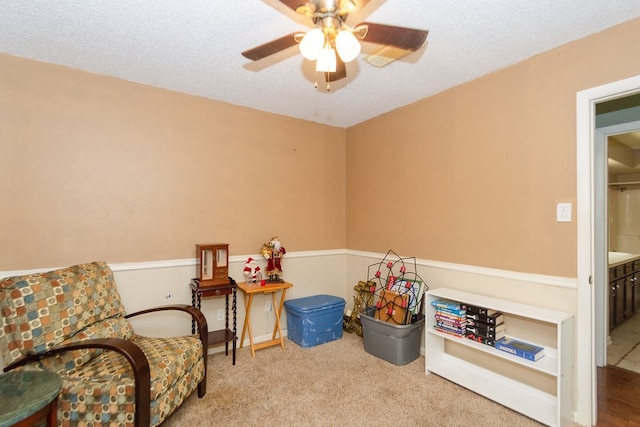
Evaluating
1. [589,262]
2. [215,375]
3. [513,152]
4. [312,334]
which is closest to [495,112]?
[513,152]

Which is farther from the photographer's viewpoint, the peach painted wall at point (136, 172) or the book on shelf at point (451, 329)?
the book on shelf at point (451, 329)

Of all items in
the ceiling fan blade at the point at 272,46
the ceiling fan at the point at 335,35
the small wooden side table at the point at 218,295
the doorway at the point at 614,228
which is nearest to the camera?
the ceiling fan at the point at 335,35

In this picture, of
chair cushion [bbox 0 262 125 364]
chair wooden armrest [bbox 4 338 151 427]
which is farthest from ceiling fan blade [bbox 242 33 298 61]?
chair cushion [bbox 0 262 125 364]

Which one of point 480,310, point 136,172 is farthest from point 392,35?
point 136,172

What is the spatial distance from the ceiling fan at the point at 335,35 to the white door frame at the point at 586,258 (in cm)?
130

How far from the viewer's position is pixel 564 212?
215cm

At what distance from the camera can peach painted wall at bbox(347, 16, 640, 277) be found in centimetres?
212

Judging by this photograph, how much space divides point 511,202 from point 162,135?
2.98 meters

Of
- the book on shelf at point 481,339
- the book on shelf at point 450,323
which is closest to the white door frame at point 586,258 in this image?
the book on shelf at point 481,339

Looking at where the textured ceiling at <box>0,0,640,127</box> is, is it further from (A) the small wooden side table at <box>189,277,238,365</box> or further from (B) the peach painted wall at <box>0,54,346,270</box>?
(A) the small wooden side table at <box>189,277,238,365</box>

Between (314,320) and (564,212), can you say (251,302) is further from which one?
(564,212)

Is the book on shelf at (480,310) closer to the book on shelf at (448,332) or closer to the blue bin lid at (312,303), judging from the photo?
the book on shelf at (448,332)

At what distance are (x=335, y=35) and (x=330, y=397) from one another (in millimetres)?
2356

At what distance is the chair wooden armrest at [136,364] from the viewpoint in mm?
1674
